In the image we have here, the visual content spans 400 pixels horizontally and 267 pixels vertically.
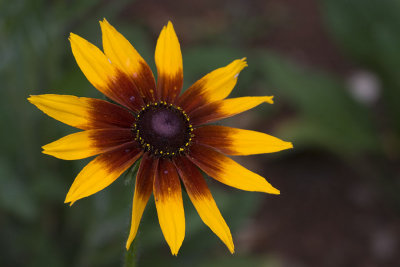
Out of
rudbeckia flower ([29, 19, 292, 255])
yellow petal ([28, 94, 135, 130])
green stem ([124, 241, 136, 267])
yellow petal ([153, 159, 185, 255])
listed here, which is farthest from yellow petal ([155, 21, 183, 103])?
green stem ([124, 241, 136, 267])

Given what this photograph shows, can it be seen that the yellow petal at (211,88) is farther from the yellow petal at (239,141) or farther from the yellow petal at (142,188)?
the yellow petal at (142,188)

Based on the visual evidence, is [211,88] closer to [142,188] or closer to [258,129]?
[142,188]

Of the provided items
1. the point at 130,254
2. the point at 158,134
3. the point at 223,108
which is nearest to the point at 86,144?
the point at 158,134

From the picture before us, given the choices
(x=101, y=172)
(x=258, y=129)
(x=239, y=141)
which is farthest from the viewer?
(x=258, y=129)

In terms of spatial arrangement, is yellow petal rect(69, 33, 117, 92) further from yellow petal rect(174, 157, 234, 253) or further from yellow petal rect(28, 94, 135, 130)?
yellow petal rect(174, 157, 234, 253)

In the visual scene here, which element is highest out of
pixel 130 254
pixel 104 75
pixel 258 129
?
pixel 104 75

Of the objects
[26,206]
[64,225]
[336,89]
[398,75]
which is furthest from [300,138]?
[26,206]

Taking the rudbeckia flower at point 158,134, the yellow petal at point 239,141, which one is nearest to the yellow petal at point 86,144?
the rudbeckia flower at point 158,134
